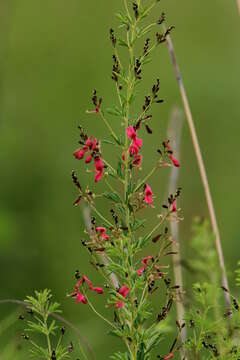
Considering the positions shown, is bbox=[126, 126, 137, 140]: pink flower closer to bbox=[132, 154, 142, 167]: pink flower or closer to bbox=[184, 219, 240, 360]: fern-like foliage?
bbox=[132, 154, 142, 167]: pink flower

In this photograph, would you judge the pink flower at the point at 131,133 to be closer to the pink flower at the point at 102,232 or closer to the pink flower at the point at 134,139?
the pink flower at the point at 134,139

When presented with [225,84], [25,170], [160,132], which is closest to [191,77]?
[225,84]

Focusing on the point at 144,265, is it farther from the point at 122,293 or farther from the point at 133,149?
the point at 133,149

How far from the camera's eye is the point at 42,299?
131cm

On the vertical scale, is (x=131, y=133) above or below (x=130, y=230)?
above

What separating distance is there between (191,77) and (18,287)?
1696mm

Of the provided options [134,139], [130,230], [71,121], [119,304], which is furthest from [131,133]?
[71,121]

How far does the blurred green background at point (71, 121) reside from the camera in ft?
11.2

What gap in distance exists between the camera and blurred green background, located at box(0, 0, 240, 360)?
343cm

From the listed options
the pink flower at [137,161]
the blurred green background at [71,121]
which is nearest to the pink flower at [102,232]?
the pink flower at [137,161]

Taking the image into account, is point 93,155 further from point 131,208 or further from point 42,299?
point 42,299

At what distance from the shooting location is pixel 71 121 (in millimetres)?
4133

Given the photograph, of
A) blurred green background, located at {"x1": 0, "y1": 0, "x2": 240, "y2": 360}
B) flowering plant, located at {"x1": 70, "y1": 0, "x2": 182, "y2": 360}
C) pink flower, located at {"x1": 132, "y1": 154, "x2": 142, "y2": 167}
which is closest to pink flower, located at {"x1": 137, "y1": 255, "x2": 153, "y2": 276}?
flowering plant, located at {"x1": 70, "y1": 0, "x2": 182, "y2": 360}

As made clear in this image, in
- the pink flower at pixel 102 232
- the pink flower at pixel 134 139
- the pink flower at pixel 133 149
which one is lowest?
the pink flower at pixel 102 232
